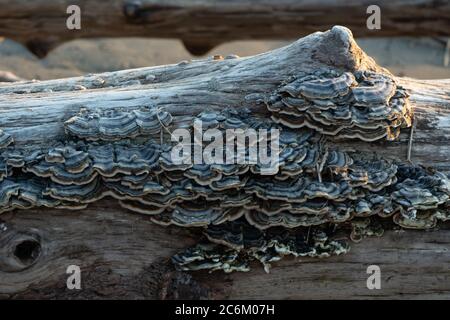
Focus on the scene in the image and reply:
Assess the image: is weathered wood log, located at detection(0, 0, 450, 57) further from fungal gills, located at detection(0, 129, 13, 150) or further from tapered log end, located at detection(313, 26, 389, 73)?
fungal gills, located at detection(0, 129, 13, 150)

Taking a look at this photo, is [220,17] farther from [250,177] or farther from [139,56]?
[139,56]

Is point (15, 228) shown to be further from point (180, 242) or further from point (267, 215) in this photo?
point (267, 215)

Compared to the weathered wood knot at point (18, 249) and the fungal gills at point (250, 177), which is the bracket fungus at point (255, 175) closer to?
the fungal gills at point (250, 177)

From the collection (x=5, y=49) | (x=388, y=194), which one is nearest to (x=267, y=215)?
(x=388, y=194)

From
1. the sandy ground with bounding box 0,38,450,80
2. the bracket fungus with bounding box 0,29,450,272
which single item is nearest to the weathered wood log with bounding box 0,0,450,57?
the bracket fungus with bounding box 0,29,450,272

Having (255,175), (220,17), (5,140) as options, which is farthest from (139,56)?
(255,175)

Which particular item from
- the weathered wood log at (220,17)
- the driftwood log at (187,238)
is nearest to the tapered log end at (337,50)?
the driftwood log at (187,238)

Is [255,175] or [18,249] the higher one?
[255,175]
